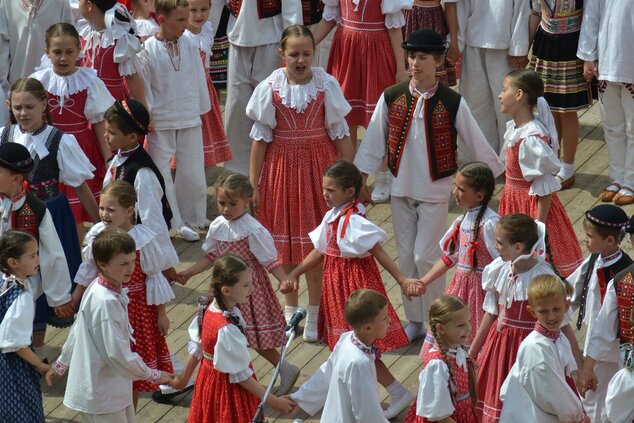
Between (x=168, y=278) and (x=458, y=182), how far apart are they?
1586 mm

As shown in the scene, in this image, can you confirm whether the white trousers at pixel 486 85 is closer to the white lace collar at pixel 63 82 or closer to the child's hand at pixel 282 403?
the white lace collar at pixel 63 82

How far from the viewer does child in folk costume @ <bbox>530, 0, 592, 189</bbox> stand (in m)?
9.44

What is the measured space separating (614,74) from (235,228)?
3041 millimetres

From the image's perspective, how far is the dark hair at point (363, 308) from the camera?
21.1ft

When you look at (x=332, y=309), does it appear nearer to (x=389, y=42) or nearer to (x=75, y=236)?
(x=75, y=236)

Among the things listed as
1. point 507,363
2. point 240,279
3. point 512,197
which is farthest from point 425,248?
point 240,279

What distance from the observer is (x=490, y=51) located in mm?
9875

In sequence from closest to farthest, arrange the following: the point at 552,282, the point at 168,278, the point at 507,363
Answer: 1. the point at 552,282
2. the point at 507,363
3. the point at 168,278

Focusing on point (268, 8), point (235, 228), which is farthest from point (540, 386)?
point (268, 8)

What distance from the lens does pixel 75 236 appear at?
26.5ft

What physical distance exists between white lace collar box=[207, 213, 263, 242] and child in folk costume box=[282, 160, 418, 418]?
1.09 feet

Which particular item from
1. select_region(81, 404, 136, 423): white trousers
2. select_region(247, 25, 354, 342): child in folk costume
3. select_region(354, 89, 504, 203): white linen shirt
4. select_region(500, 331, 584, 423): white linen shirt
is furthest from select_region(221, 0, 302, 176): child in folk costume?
select_region(500, 331, 584, 423): white linen shirt

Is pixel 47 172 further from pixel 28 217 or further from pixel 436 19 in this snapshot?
pixel 436 19

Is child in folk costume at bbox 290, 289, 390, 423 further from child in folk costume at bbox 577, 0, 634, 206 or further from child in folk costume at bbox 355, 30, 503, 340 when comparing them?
child in folk costume at bbox 577, 0, 634, 206
